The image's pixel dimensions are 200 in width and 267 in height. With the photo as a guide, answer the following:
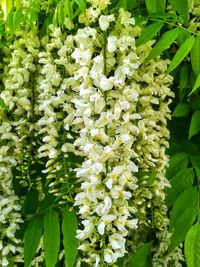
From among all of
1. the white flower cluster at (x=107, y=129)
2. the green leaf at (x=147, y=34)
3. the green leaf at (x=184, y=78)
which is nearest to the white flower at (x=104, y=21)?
the white flower cluster at (x=107, y=129)

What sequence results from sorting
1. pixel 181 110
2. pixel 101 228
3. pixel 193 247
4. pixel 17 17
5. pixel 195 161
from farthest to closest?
pixel 181 110 → pixel 195 161 → pixel 17 17 → pixel 193 247 → pixel 101 228

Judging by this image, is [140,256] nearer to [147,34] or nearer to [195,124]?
[195,124]

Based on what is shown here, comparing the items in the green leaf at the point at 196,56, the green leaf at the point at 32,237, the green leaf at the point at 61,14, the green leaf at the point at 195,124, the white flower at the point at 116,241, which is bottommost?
the green leaf at the point at 32,237

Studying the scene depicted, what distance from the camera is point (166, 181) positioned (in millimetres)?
1552

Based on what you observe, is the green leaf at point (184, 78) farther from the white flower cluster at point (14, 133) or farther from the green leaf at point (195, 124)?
the white flower cluster at point (14, 133)

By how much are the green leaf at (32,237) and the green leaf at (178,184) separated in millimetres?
353

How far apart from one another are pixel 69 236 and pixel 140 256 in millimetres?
301

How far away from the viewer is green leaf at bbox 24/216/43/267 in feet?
4.79

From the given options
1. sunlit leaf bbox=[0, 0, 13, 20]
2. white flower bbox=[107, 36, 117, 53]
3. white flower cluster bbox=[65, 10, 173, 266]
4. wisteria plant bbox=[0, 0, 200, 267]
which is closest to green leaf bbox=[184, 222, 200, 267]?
wisteria plant bbox=[0, 0, 200, 267]

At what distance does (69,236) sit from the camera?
1429 mm

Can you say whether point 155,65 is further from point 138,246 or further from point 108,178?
point 138,246

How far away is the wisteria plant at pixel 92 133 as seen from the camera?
1314mm

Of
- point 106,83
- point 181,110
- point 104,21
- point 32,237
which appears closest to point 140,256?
point 32,237

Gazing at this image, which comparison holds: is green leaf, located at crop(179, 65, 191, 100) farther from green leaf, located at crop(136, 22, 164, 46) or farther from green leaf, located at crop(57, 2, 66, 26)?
green leaf, located at crop(57, 2, 66, 26)
